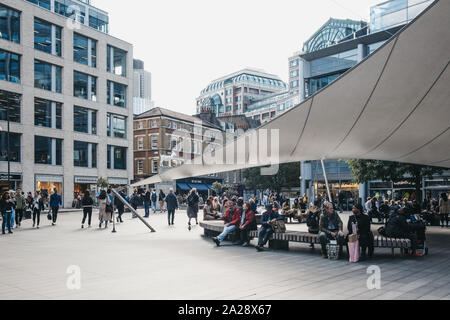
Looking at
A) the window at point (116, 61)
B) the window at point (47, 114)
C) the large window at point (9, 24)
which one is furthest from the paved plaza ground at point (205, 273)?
the window at point (116, 61)

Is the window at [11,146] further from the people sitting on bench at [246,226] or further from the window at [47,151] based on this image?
the people sitting on bench at [246,226]

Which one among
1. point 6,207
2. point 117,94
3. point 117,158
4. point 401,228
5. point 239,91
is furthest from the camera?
point 239,91

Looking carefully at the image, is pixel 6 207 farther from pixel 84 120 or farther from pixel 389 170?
pixel 84 120

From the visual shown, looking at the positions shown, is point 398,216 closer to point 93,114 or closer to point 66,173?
point 66,173

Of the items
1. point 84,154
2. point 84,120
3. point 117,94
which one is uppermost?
point 117,94

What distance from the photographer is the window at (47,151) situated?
38.4 metres

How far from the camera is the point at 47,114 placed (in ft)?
130

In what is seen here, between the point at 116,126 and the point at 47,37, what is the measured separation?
1174cm

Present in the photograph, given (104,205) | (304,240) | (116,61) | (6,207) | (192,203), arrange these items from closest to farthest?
(304,240) → (6,207) → (192,203) → (104,205) → (116,61)

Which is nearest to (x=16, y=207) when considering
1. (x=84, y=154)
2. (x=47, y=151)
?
(x=47, y=151)

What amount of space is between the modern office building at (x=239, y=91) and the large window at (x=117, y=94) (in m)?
78.0

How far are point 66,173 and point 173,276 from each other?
119 ft

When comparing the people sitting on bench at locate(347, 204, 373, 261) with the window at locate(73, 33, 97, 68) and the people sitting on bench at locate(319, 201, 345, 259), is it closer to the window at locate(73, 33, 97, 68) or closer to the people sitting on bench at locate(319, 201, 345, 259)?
the people sitting on bench at locate(319, 201, 345, 259)

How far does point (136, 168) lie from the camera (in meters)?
59.6
